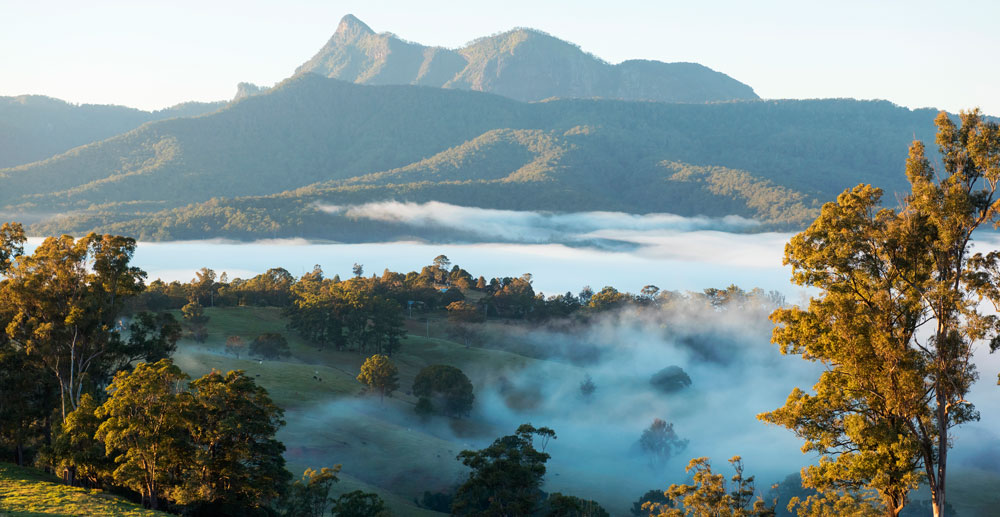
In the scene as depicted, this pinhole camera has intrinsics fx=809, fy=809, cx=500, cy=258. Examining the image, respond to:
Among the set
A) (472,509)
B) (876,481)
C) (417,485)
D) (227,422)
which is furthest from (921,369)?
(417,485)

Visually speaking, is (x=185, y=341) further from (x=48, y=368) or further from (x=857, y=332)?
(x=857, y=332)

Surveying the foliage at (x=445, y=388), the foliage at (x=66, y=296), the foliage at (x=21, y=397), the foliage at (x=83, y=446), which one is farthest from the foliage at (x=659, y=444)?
the foliage at (x=83, y=446)

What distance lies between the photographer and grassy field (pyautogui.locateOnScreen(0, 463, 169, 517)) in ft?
98.9

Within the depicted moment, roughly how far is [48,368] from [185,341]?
7034 cm

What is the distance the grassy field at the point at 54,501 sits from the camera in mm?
30141

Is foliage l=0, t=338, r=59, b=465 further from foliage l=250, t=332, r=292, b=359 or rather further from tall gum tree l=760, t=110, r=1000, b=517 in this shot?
foliage l=250, t=332, r=292, b=359

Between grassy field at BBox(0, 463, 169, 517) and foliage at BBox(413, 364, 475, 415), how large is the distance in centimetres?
7514

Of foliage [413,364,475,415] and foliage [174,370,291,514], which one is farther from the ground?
foliage [174,370,291,514]

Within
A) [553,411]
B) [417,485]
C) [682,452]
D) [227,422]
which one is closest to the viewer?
[227,422]

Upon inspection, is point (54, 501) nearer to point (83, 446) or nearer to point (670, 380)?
point (83, 446)

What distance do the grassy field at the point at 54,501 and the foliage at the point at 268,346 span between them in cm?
7927

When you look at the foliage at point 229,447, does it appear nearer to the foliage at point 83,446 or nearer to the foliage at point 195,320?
the foliage at point 83,446

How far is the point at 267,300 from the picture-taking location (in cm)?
15850

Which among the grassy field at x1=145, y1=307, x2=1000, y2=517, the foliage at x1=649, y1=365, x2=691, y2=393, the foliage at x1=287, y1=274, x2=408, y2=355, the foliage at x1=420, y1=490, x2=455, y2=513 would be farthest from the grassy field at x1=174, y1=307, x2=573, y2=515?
the foliage at x1=649, y1=365, x2=691, y2=393
